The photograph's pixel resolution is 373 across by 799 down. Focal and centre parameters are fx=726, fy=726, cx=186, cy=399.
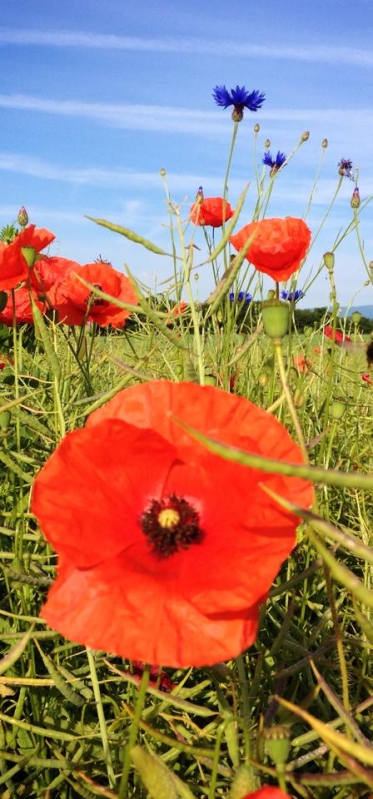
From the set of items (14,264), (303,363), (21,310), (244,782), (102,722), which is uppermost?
(14,264)

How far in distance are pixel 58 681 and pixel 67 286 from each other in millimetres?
1082

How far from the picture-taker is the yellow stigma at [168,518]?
23.1 inches

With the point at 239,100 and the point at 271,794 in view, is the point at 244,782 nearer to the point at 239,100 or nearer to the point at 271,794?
the point at 271,794

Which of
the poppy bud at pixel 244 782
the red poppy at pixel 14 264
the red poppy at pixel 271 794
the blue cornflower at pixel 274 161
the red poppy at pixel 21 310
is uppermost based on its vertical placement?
the blue cornflower at pixel 274 161

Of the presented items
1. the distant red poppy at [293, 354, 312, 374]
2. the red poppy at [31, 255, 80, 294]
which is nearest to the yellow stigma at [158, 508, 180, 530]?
the distant red poppy at [293, 354, 312, 374]

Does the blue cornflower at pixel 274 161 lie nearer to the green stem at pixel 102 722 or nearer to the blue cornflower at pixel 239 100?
the blue cornflower at pixel 239 100

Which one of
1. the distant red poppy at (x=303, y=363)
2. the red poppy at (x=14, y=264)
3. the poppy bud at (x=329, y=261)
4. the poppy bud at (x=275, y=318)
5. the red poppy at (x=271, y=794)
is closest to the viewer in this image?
the red poppy at (x=271, y=794)

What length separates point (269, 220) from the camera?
54.7 inches

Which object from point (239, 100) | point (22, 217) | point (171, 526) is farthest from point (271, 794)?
point (239, 100)

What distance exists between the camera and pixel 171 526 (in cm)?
59

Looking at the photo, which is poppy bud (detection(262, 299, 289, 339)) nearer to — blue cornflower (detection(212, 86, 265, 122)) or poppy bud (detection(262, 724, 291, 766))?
poppy bud (detection(262, 724, 291, 766))

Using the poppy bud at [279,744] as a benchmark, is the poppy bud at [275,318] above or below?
above

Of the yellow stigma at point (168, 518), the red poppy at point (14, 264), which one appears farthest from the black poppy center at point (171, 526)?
the red poppy at point (14, 264)

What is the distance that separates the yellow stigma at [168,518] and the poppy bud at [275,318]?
204 mm
